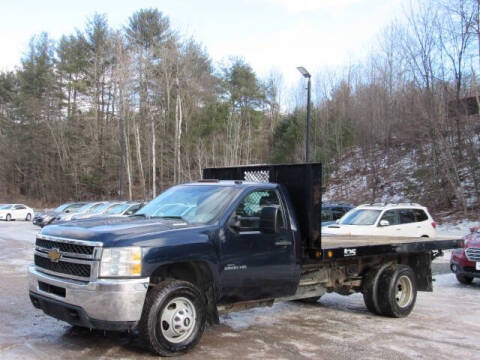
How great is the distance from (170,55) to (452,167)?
25.4 metres

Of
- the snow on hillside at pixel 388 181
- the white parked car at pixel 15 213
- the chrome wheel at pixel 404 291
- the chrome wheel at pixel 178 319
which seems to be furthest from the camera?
the white parked car at pixel 15 213

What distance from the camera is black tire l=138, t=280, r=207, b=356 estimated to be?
551 centimetres

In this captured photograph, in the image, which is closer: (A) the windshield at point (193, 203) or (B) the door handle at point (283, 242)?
(A) the windshield at point (193, 203)

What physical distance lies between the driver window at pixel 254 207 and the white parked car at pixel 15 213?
133 ft

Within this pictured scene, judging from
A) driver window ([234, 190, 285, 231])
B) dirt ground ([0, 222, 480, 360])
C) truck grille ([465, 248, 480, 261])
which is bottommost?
dirt ground ([0, 222, 480, 360])

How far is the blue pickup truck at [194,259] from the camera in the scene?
5.41 metres

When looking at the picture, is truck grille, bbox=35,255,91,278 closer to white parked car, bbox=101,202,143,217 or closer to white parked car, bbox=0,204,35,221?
white parked car, bbox=101,202,143,217

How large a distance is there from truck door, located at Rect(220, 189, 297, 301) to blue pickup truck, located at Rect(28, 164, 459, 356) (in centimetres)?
1

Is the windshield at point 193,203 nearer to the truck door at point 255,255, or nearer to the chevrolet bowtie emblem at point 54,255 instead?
the truck door at point 255,255

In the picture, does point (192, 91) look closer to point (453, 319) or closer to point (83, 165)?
point (83, 165)

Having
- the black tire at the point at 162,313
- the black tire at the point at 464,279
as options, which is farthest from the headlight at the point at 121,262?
the black tire at the point at 464,279

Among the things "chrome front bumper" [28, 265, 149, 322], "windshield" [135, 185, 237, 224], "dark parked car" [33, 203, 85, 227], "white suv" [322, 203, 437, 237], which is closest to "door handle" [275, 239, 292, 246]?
"windshield" [135, 185, 237, 224]

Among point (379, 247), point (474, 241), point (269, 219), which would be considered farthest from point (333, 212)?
point (269, 219)

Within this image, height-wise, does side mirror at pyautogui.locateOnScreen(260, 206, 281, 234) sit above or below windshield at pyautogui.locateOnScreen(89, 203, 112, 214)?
below
